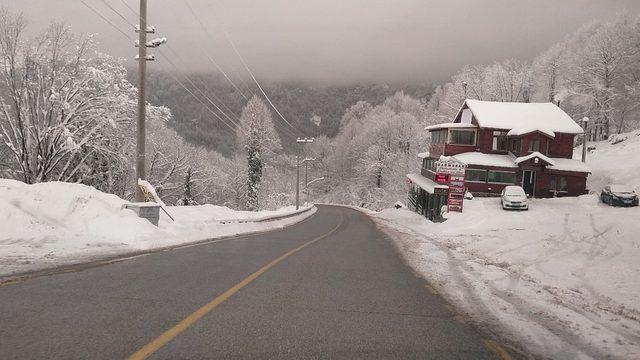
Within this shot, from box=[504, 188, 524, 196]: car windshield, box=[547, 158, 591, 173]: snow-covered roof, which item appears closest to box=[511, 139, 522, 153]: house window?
box=[547, 158, 591, 173]: snow-covered roof

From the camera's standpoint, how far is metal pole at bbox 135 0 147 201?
17.8m

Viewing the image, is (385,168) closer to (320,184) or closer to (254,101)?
(254,101)

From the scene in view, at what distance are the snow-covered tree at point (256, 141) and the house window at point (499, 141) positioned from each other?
30.9 meters

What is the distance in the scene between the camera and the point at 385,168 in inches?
3228

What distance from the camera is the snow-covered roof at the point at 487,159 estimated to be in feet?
149

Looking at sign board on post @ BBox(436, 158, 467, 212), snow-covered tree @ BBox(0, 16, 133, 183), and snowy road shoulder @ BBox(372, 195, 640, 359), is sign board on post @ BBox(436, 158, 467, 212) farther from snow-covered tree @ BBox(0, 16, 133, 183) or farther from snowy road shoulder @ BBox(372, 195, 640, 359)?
snow-covered tree @ BBox(0, 16, 133, 183)

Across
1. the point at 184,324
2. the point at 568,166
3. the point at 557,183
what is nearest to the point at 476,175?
the point at 557,183

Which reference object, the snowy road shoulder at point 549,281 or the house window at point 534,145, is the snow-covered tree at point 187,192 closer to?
the snowy road shoulder at point 549,281

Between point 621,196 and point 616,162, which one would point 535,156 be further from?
point 616,162

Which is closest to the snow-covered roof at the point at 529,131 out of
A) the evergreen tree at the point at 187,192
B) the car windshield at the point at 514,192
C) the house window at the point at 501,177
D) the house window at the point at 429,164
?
the house window at the point at 501,177

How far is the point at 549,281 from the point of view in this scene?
11.2 meters

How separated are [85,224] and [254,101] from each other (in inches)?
2442

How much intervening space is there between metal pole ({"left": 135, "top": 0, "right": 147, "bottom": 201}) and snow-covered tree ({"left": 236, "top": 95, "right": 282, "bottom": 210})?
150 feet

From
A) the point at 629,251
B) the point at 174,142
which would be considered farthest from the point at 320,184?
the point at 629,251
